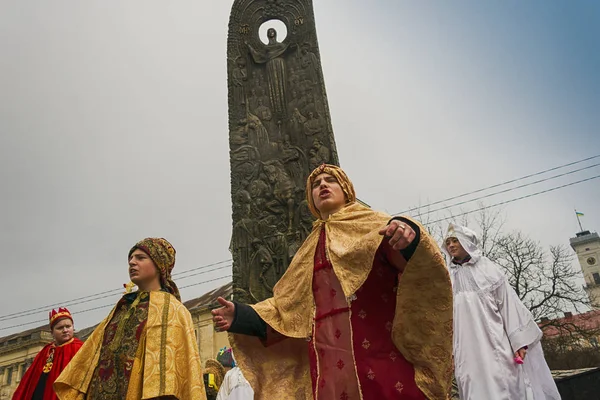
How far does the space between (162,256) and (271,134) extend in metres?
3.00

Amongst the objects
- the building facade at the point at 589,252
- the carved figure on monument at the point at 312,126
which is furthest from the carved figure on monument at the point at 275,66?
the building facade at the point at 589,252

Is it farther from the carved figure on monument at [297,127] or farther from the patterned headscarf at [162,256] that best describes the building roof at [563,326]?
the patterned headscarf at [162,256]

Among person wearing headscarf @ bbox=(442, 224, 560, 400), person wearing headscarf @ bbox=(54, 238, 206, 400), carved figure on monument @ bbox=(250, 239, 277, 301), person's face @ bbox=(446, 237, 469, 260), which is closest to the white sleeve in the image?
person wearing headscarf @ bbox=(442, 224, 560, 400)

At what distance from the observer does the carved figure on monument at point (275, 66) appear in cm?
614

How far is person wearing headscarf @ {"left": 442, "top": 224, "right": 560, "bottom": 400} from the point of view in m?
3.70

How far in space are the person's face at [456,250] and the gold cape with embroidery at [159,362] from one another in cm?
272

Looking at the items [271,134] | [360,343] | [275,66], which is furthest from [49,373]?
[275,66]

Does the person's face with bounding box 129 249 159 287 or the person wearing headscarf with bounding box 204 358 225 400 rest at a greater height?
the person's face with bounding box 129 249 159 287

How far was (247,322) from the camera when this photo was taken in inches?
85.4

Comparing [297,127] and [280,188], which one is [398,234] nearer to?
[280,188]

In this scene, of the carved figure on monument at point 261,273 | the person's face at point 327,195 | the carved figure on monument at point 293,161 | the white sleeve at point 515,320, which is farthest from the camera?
the carved figure on monument at point 293,161

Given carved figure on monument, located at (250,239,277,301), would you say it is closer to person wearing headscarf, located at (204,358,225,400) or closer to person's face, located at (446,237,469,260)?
person wearing headscarf, located at (204,358,225,400)

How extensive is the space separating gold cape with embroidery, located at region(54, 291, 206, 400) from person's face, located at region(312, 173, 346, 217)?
1277 mm

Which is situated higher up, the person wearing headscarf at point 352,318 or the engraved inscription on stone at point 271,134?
the engraved inscription on stone at point 271,134
